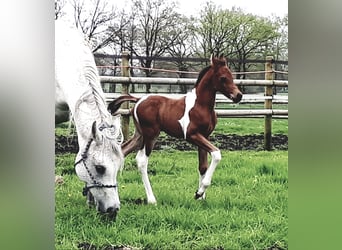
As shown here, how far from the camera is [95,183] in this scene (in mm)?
3338

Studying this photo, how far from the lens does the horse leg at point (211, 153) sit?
3.39m

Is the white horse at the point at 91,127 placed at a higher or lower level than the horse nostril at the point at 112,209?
higher

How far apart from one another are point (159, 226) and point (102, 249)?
369mm

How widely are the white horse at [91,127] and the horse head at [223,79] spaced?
667 mm

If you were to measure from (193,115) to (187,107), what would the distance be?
0.21 feet

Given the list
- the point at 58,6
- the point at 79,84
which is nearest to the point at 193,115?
the point at 79,84

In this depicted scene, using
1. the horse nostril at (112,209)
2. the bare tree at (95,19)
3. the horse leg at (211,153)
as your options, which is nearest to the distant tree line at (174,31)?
the bare tree at (95,19)

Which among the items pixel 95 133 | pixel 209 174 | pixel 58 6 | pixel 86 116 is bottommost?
pixel 209 174

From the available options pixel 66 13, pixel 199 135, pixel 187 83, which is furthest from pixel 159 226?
pixel 66 13

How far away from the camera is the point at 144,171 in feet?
11.1

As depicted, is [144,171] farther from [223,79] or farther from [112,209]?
[223,79]

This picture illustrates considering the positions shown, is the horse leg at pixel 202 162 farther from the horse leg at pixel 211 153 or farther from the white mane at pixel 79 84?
the white mane at pixel 79 84
